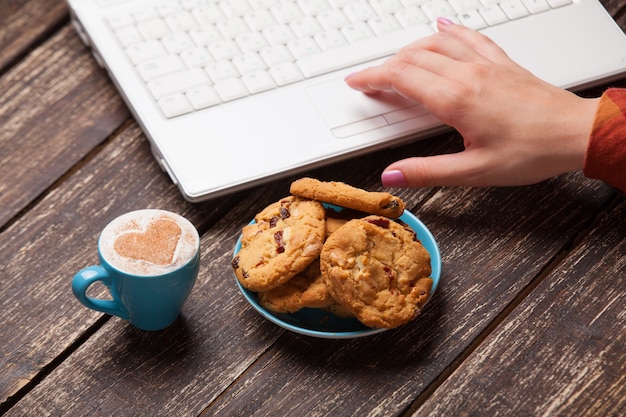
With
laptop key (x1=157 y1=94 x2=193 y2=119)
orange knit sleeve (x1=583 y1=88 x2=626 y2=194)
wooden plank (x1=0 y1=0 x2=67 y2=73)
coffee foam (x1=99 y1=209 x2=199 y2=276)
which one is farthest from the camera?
wooden plank (x1=0 y1=0 x2=67 y2=73)

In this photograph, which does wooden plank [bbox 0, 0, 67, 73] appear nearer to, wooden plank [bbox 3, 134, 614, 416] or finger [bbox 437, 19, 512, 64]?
wooden plank [bbox 3, 134, 614, 416]

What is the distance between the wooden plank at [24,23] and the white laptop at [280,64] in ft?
0.28

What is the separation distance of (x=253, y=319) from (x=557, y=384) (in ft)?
1.11

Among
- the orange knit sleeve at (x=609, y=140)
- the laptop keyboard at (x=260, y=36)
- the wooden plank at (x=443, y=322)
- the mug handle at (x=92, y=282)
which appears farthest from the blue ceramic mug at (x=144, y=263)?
the orange knit sleeve at (x=609, y=140)

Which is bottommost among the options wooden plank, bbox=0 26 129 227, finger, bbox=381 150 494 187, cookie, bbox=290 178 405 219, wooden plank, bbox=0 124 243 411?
finger, bbox=381 150 494 187

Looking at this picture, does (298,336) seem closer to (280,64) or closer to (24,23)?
(280,64)

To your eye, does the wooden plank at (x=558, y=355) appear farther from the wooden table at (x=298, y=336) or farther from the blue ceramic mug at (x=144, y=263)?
the blue ceramic mug at (x=144, y=263)

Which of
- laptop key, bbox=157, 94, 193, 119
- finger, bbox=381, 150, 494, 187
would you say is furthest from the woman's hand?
laptop key, bbox=157, 94, 193, 119

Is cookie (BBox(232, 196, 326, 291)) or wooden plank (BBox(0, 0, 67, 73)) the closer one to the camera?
cookie (BBox(232, 196, 326, 291))

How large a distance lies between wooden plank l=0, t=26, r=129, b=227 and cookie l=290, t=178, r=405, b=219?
0.39 m

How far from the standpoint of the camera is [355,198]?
2.74ft

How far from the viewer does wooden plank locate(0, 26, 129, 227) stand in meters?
1.04

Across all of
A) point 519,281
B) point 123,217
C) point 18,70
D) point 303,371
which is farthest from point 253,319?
point 18,70

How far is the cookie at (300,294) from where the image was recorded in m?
0.81
